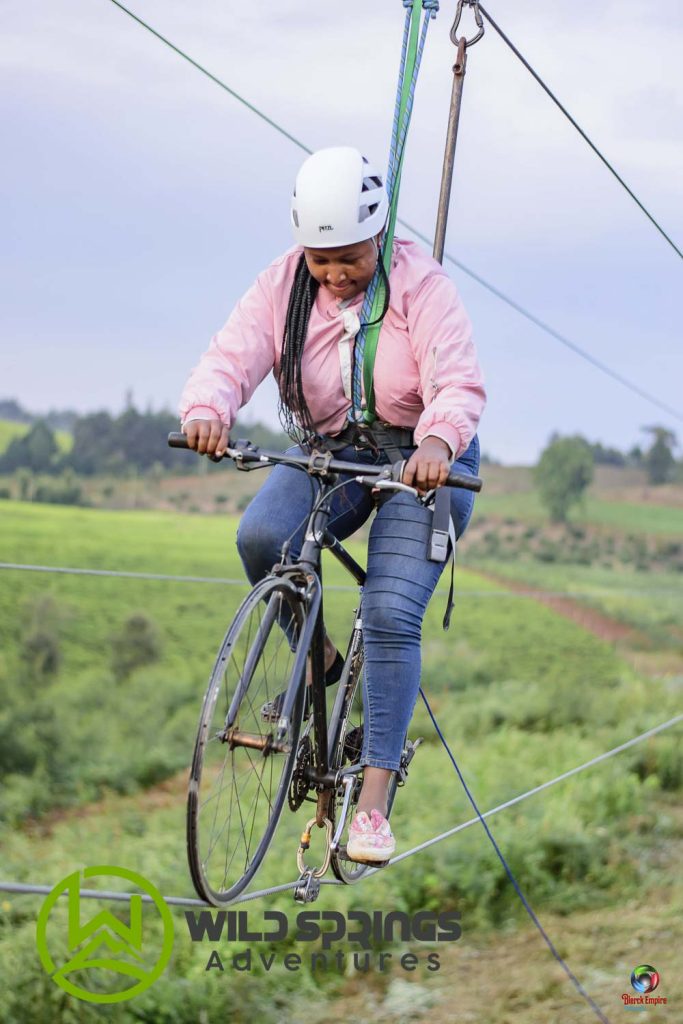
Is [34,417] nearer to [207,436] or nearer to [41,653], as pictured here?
[41,653]

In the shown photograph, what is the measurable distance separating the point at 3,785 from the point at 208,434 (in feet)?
55.5

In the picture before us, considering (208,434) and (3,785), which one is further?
(3,785)

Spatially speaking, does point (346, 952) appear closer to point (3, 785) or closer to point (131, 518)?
point (3, 785)

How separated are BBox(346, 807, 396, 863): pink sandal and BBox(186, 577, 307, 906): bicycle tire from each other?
0.51ft

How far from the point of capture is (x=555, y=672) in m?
22.5

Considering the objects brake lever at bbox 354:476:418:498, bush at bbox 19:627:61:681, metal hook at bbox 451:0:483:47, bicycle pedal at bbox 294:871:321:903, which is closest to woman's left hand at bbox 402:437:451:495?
brake lever at bbox 354:476:418:498

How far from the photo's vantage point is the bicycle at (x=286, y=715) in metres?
2.18

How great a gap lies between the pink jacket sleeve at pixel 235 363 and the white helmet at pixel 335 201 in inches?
8.1

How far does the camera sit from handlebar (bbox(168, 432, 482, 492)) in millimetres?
2256

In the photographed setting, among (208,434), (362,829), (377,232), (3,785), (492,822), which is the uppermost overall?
(377,232)

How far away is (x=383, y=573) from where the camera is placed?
2467 millimetres

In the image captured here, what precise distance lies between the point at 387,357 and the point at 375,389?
0.23ft

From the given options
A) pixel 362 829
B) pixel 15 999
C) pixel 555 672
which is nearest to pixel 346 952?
pixel 15 999

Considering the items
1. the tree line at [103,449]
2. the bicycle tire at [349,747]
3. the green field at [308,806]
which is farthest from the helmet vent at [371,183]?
the tree line at [103,449]
